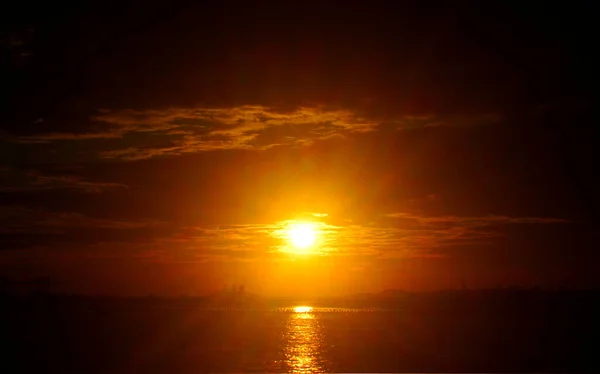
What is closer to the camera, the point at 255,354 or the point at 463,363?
the point at 463,363

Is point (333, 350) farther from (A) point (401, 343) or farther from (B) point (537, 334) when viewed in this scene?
(B) point (537, 334)

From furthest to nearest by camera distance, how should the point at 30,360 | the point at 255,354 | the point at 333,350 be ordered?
the point at 333,350, the point at 255,354, the point at 30,360

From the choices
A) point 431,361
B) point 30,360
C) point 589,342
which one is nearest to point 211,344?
point 30,360

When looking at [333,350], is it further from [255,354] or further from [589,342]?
[589,342]

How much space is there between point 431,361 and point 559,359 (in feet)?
40.6

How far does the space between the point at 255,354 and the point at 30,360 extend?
2206cm

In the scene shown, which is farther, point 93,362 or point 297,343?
point 297,343

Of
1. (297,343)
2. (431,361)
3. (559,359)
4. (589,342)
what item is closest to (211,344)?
(297,343)

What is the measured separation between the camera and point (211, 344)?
243 feet

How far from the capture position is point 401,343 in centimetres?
7400

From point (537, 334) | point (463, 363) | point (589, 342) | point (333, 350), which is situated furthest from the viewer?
point (537, 334)

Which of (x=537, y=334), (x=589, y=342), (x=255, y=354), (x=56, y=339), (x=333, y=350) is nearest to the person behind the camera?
(x=255, y=354)

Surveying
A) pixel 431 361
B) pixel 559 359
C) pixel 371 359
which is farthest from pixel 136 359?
pixel 559 359

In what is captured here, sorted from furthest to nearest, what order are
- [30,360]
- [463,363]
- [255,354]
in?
[255,354]
[30,360]
[463,363]
